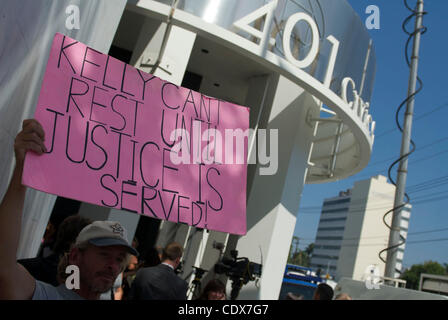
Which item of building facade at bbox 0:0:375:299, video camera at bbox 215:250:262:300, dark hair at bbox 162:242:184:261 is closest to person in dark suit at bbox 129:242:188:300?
dark hair at bbox 162:242:184:261

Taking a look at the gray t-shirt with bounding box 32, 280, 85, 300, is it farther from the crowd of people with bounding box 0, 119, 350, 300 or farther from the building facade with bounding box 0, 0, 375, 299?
the building facade with bounding box 0, 0, 375, 299

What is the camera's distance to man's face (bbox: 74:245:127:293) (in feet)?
5.88

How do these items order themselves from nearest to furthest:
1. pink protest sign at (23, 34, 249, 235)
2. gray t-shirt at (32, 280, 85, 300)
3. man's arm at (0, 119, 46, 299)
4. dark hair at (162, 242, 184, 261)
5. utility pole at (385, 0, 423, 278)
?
man's arm at (0, 119, 46, 299) → gray t-shirt at (32, 280, 85, 300) → pink protest sign at (23, 34, 249, 235) → dark hair at (162, 242, 184, 261) → utility pole at (385, 0, 423, 278)

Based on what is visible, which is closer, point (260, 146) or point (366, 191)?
point (260, 146)

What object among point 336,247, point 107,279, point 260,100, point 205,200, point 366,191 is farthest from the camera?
point 336,247

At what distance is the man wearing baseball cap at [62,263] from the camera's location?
1.39 meters

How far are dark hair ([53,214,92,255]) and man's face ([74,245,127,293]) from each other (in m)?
0.91

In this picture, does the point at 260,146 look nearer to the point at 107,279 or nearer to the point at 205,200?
the point at 205,200

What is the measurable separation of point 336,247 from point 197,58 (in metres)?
181

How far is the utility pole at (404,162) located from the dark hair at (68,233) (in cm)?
576

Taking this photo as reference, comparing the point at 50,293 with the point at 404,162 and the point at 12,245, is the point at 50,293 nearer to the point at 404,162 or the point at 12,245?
the point at 12,245

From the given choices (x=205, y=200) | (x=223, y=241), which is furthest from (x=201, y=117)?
(x=223, y=241)

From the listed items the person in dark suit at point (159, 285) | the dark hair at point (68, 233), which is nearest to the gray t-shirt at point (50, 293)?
the dark hair at point (68, 233)
